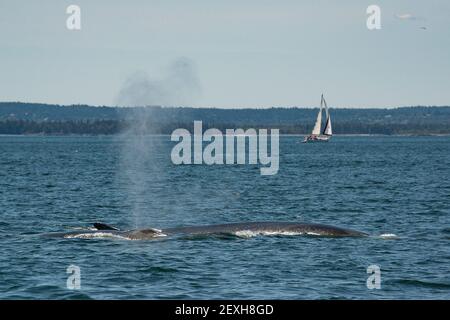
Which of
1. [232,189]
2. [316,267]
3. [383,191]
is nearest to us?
[316,267]

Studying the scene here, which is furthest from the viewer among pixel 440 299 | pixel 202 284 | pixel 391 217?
pixel 391 217

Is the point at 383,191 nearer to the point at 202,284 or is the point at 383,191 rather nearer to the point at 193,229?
the point at 193,229

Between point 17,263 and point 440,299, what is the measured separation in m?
13.5

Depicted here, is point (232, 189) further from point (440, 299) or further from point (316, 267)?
point (440, 299)

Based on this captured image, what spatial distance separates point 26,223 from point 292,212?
1535cm

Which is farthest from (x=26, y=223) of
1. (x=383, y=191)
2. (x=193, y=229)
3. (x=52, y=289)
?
(x=383, y=191)

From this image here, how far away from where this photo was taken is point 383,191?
70.6 metres

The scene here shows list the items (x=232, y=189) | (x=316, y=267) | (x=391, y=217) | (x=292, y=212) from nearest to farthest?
(x=316, y=267) < (x=391, y=217) < (x=292, y=212) < (x=232, y=189)

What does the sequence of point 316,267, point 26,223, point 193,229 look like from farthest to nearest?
point 26,223 < point 193,229 < point 316,267
